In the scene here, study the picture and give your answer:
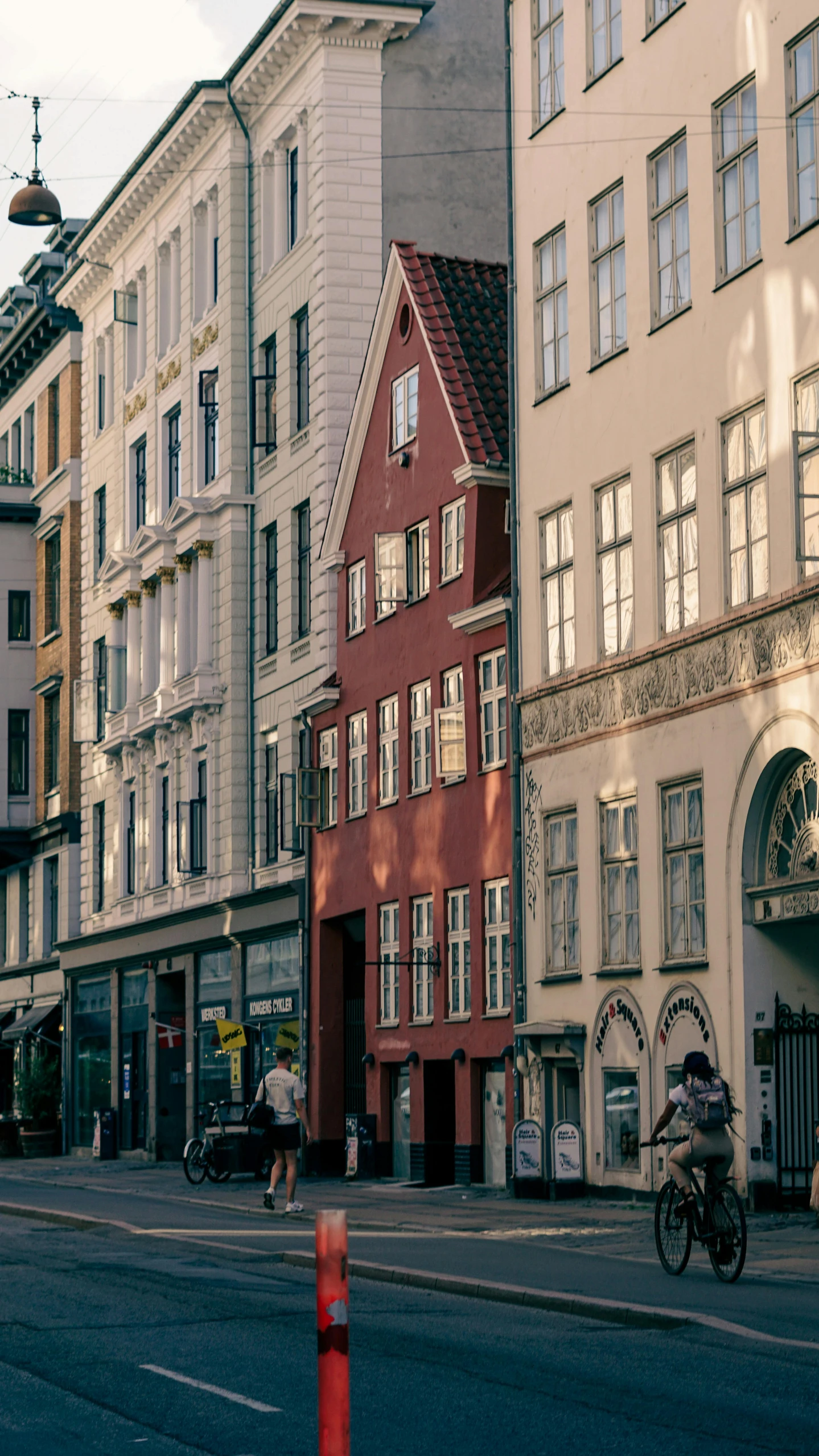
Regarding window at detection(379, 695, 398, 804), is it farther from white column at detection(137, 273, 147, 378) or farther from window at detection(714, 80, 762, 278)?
white column at detection(137, 273, 147, 378)

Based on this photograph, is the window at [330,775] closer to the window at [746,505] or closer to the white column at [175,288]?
the white column at [175,288]

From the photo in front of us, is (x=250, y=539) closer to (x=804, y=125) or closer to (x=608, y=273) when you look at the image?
(x=608, y=273)

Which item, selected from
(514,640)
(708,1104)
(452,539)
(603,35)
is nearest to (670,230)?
(603,35)

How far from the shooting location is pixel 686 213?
2606 cm

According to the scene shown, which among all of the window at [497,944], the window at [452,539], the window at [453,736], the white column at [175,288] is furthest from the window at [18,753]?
the window at [497,944]

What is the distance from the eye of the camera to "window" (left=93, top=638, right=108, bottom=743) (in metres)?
50.8

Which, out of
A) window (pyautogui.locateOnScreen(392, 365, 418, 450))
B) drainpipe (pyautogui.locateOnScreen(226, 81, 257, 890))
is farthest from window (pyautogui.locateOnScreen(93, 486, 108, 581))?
window (pyautogui.locateOnScreen(392, 365, 418, 450))

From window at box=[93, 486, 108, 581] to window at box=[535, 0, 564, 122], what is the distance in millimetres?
23242

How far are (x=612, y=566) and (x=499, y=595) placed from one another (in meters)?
3.74

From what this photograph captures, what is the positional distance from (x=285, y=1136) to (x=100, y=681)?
27.8m

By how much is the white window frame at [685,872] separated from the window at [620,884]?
788mm

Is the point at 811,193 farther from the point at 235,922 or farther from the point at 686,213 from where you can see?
the point at 235,922

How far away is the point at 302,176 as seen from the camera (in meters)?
39.5

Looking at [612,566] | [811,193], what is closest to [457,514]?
[612,566]
